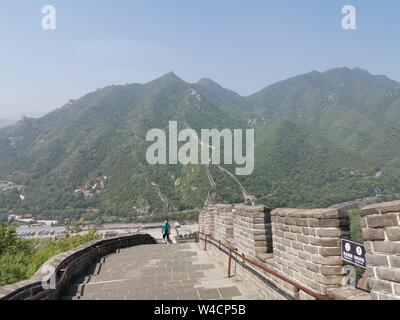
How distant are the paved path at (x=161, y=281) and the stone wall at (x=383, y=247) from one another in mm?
3440

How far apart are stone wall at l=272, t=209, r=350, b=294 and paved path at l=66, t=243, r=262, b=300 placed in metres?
1.68

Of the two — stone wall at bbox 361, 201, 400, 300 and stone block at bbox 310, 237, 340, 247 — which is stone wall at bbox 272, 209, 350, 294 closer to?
stone block at bbox 310, 237, 340, 247

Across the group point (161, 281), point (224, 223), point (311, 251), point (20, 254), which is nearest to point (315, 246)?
point (311, 251)

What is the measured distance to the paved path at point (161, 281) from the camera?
22.8 feet

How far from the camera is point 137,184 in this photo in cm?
12306

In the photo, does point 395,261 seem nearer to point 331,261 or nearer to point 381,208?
point 381,208

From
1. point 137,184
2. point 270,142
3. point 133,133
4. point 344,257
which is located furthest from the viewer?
point 133,133

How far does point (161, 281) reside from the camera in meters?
8.54

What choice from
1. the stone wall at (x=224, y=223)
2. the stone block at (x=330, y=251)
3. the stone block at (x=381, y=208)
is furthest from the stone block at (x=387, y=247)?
the stone wall at (x=224, y=223)

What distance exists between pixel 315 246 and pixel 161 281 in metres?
5.09

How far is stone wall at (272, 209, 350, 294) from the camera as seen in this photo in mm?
4098

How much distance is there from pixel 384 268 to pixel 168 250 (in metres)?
11.6

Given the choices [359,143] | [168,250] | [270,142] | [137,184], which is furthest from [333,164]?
[168,250]
